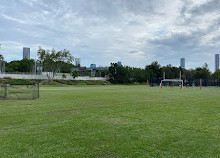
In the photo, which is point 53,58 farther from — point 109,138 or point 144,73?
point 109,138


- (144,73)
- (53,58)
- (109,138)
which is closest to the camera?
(109,138)

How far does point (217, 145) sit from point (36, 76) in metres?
83.4

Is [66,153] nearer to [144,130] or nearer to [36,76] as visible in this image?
[144,130]

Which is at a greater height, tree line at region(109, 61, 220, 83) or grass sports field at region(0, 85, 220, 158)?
tree line at region(109, 61, 220, 83)

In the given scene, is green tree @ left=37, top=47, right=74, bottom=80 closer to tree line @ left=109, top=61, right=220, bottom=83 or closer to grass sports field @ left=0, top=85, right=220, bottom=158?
tree line @ left=109, top=61, right=220, bottom=83

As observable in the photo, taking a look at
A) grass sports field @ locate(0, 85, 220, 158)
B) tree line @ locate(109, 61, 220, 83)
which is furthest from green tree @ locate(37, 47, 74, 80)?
grass sports field @ locate(0, 85, 220, 158)

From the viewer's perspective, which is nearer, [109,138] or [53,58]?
[109,138]

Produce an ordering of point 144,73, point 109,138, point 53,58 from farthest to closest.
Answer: point 144,73 → point 53,58 → point 109,138

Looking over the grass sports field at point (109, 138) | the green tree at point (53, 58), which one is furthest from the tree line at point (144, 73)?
the grass sports field at point (109, 138)

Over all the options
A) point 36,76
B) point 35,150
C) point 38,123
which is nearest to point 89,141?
point 35,150

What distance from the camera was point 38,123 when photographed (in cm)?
830

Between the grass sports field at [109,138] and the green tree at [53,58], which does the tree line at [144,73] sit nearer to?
the green tree at [53,58]

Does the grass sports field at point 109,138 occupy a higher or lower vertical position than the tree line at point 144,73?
lower

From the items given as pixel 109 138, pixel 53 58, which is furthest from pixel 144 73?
pixel 109 138
